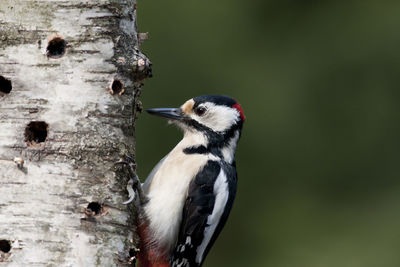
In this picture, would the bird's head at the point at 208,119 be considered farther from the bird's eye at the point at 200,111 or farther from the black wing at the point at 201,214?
the black wing at the point at 201,214

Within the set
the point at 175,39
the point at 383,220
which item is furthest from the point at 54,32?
the point at 383,220

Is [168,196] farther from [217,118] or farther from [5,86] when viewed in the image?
[5,86]

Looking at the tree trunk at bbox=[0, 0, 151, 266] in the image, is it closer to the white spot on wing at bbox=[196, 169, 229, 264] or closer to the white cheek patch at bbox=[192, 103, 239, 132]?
the white spot on wing at bbox=[196, 169, 229, 264]

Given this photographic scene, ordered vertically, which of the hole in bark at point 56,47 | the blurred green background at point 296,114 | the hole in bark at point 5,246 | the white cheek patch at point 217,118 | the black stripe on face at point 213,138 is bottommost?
the blurred green background at point 296,114

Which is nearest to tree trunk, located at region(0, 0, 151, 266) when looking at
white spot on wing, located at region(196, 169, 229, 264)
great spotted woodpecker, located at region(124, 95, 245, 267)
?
great spotted woodpecker, located at region(124, 95, 245, 267)

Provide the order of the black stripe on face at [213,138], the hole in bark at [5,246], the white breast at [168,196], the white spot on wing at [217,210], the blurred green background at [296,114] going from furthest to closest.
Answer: the blurred green background at [296,114] < the black stripe on face at [213,138] < the white spot on wing at [217,210] < the white breast at [168,196] < the hole in bark at [5,246]

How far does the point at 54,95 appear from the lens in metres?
3.77

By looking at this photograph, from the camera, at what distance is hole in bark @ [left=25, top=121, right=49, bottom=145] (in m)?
3.77

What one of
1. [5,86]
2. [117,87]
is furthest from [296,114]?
[5,86]

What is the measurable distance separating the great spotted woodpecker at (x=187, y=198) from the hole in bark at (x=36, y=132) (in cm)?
60

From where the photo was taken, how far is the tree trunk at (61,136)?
12.0 ft

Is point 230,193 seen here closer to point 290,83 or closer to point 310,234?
point 310,234

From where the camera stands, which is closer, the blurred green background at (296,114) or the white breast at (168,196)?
the white breast at (168,196)

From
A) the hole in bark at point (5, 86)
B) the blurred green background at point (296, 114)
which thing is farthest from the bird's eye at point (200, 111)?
the blurred green background at point (296, 114)
